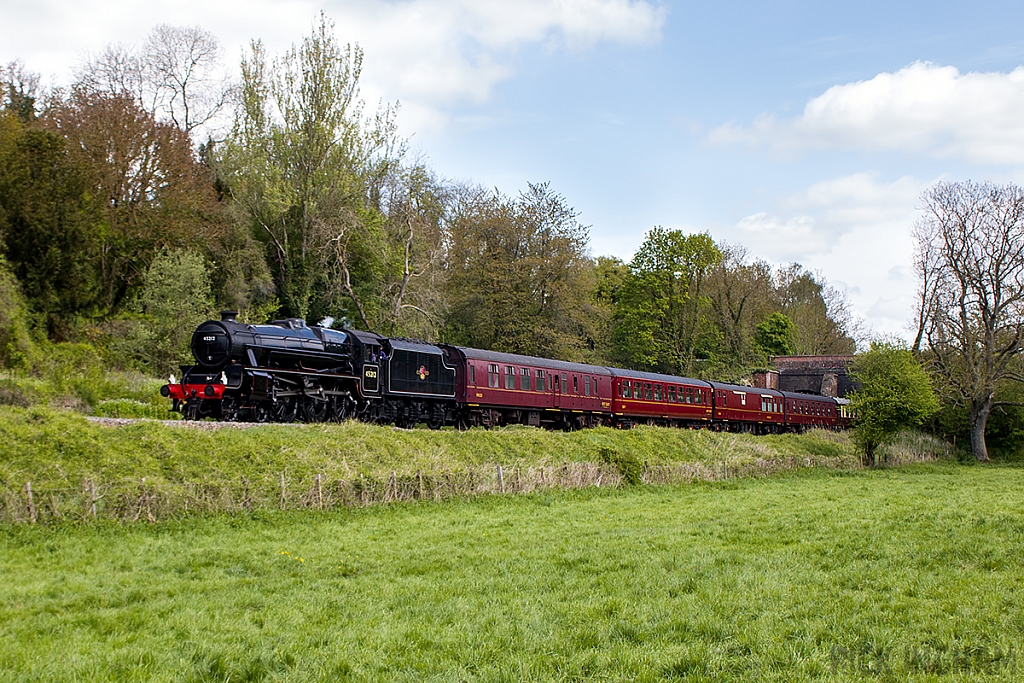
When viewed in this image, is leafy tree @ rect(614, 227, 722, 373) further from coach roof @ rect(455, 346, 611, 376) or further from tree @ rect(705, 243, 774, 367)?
coach roof @ rect(455, 346, 611, 376)

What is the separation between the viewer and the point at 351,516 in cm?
1532

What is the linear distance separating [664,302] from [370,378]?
36625 millimetres

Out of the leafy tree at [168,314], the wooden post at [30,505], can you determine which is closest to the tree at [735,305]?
the leafy tree at [168,314]

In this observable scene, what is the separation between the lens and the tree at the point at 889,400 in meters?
34.8

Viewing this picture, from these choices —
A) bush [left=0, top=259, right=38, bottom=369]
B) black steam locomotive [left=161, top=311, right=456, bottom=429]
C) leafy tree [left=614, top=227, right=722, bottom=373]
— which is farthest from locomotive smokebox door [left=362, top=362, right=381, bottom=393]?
leafy tree [left=614, top=227, right=722, bottom=373]

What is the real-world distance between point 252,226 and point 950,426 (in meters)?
40.2

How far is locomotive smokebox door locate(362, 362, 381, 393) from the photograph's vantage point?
2494 cm

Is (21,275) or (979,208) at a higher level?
→ (979,208)

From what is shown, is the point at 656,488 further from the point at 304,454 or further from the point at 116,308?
the point at 116,308

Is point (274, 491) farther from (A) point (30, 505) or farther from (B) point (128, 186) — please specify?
(B) point (128, 186)

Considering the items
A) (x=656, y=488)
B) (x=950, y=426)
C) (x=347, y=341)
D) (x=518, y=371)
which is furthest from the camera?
(x=950, y=426)

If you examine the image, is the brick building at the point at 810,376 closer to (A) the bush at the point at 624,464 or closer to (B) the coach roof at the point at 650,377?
(B) the coach roof at the point at 650,377

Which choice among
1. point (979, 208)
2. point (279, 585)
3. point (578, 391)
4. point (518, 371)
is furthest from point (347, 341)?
point (979, 208)

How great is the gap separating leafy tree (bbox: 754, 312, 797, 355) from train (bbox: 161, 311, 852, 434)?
28497 mm
